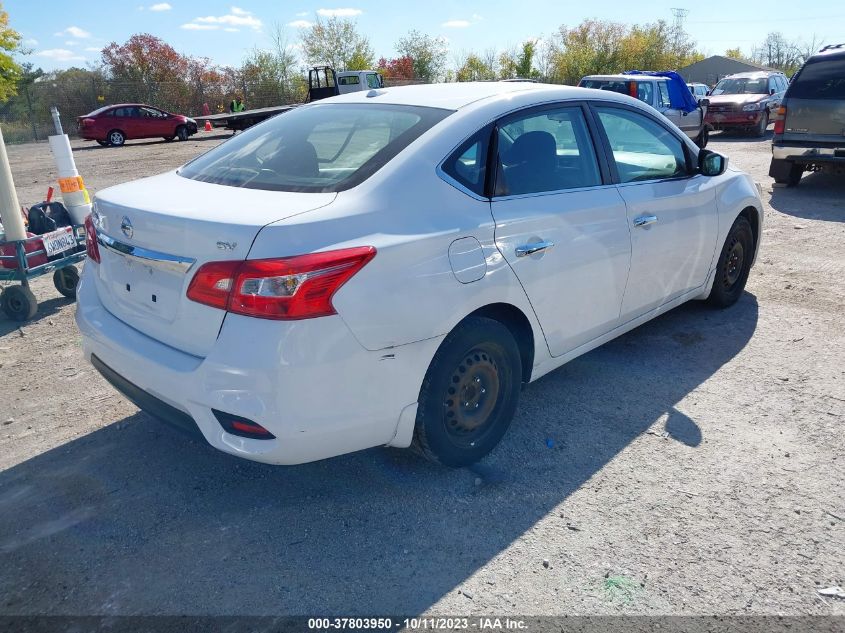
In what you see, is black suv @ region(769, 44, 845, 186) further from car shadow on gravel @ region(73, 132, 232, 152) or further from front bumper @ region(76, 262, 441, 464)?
car shadow on gravel @ region(73, 132, 232, 152)

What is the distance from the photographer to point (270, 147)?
3.39 m

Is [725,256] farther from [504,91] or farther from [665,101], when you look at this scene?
[665,101]

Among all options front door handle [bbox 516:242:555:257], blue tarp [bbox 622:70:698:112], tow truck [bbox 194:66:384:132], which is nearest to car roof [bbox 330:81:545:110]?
front door handle [bbox 516:242:555:257]

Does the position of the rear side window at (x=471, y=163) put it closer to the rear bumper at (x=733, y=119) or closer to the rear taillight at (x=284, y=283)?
the rear taillight at (x=284, y=283)

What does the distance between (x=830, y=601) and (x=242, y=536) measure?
2280mm

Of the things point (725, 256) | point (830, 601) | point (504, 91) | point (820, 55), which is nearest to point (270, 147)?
point (504, 91)

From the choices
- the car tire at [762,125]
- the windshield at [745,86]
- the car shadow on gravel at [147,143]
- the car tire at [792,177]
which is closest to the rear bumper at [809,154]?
the car tire at [792,177]

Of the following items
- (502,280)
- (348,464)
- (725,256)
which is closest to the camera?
(502,280)

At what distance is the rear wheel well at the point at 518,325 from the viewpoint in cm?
315

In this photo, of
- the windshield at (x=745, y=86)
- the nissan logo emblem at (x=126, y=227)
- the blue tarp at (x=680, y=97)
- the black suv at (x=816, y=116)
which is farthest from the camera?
the windshield at (x=745, y=86)

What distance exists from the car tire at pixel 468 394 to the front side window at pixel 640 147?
1414 mm

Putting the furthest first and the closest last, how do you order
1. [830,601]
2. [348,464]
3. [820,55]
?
1. [820,55]
2. [348,464]
3. [830,601]

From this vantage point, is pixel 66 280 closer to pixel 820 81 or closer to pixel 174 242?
pixel 174 242

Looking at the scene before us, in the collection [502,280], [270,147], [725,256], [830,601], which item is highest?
[270,147]
